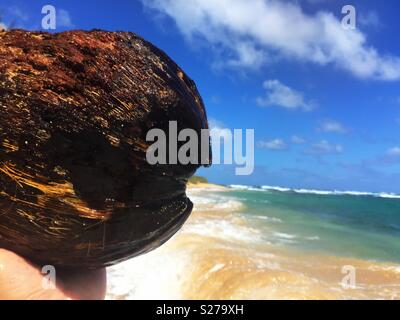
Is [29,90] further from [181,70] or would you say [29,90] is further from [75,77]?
[181,70]

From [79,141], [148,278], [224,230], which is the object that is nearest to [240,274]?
[148,278]

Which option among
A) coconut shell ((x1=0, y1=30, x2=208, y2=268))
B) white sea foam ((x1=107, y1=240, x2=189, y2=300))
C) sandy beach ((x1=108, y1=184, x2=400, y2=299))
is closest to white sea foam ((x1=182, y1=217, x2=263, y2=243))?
sandy beach ((x1=108, y1=184, x2=400, y2=299))

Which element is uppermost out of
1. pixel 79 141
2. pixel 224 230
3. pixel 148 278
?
pixel 224 230

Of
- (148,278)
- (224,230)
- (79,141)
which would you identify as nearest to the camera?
(79,141)

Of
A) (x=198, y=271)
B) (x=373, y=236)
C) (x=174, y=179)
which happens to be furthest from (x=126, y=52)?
(x=373, y=236)

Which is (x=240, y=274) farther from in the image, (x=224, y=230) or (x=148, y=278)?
(x=224, y=230)

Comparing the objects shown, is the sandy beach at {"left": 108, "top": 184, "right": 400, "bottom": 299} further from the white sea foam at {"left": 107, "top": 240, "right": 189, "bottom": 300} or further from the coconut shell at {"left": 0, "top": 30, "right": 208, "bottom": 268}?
the coconut shell at {"left": 0, "top": 30, "right": 208, "bottom": 268}

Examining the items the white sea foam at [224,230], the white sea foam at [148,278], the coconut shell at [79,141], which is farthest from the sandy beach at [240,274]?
the coconut shell at [79,141]

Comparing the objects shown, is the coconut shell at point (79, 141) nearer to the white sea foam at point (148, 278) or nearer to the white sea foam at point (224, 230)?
the white sea foam at point (148, 278)
